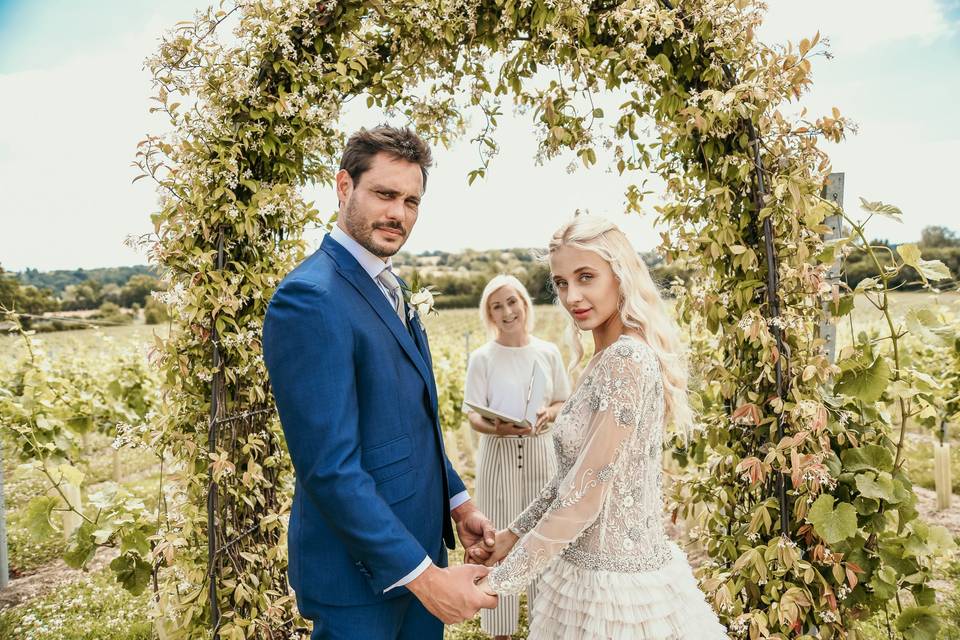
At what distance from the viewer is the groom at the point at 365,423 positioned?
1.58 metres

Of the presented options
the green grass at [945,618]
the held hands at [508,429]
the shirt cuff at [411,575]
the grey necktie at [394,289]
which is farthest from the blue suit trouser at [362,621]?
the green grass at [945,618]

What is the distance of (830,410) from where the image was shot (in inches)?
90.1

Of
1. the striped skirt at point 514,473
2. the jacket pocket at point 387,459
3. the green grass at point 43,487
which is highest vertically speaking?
the jacket pocket at point 387,459

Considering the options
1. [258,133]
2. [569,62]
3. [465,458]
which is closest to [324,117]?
[258,133]

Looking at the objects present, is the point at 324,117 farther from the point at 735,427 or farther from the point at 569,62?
the point at 735,427

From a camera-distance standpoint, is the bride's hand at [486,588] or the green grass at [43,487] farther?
the green grass at [43,487]

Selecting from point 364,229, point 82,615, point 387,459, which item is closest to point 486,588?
point 387,459

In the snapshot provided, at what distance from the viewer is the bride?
171 cm

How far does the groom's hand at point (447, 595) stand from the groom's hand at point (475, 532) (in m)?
0.38

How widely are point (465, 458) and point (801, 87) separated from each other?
6.77 metres

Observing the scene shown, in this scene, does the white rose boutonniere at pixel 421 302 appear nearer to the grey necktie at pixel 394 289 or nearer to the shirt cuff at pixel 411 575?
the grey necktie at pixel 394 289

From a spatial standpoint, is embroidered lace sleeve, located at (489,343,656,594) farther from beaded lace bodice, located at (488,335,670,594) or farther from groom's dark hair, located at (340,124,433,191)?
groom's dark hair, located at (340,124,433,191)

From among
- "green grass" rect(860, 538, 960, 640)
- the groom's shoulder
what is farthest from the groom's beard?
"green grass" rect(860, 538, 960, 640)

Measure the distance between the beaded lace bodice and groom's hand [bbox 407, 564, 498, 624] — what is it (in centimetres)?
8
